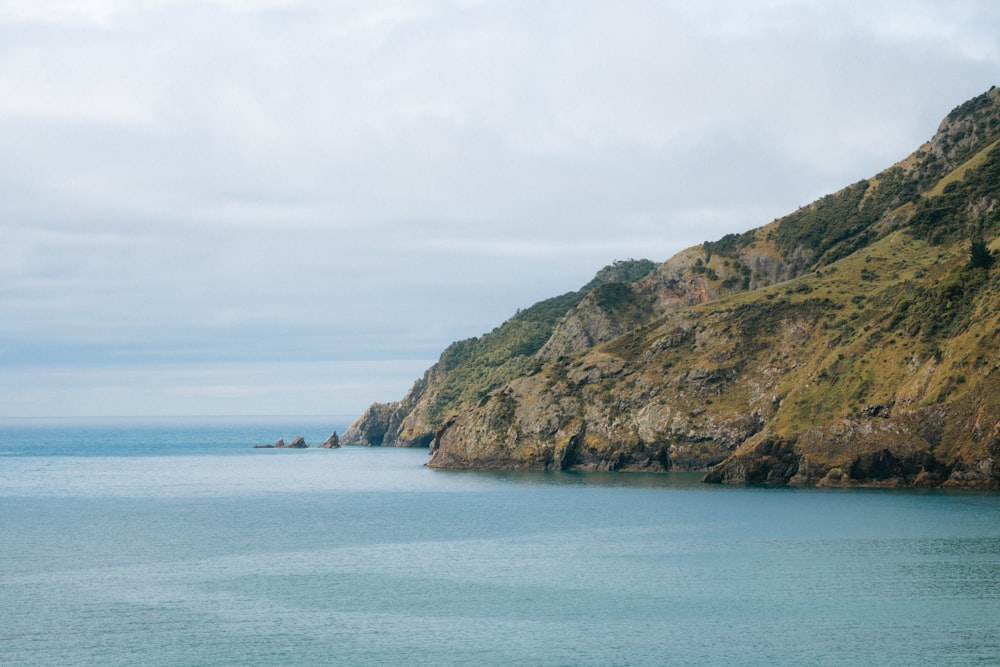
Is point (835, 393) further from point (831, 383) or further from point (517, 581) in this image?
point (517, 581)

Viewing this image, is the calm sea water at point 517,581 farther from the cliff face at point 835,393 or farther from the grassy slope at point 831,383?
the grassy slope at point 831,383

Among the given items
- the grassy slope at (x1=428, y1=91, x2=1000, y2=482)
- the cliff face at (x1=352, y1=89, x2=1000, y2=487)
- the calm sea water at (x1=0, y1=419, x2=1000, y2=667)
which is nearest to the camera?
the calm sea water at (x1=0, y1=419, x2=1000, y2=667)

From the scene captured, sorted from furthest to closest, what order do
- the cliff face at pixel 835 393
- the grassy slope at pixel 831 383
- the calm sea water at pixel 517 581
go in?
the grassy slope at pixel 831 383 → the cliff face at pixel 835 393 → the calm sea water at pixel 517 581

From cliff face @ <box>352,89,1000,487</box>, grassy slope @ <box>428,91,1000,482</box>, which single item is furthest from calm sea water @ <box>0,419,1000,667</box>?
grassy slope @ <box>428,91,1000,482</box>

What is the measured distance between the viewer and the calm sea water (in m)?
62.1

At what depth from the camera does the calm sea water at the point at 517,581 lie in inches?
2446

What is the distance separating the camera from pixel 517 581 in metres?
82.5

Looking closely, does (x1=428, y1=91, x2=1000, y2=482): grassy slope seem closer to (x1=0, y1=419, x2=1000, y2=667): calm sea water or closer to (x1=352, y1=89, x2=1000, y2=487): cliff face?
(x1=352, y1=89, x2=1000, y2=487): cliff face

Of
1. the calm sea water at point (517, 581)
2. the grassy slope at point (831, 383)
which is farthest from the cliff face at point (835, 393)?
the calm sea water at point (517, 581)

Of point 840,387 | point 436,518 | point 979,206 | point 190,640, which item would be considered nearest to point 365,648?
point 190,640

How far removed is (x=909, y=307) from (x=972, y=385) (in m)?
29.4

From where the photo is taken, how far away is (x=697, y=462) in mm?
177125

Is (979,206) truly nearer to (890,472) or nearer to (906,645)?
(890,472)

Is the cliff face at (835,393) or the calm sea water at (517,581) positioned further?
the cliff face at (835,393)
